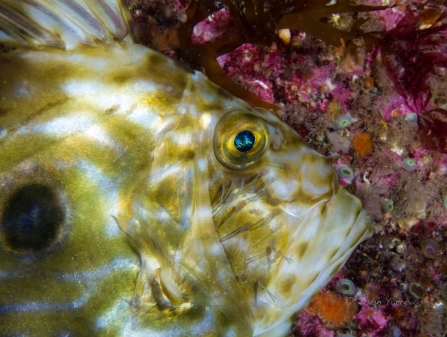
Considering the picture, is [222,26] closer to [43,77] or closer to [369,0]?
[369,0]

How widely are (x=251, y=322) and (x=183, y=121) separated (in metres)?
1.18

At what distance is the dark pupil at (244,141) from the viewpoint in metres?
1.77

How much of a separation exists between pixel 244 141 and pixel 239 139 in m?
0.03

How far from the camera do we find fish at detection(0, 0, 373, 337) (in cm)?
170

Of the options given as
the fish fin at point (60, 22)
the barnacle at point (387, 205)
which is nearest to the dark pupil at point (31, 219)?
the fish fin at point (60, 22)

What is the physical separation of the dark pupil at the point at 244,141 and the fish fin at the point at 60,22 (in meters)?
0.87

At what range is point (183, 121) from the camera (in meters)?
1.80

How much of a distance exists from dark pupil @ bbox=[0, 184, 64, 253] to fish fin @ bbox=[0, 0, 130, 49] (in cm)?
78

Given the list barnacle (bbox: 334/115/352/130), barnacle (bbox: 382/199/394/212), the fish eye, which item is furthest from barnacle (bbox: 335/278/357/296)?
the fish eye

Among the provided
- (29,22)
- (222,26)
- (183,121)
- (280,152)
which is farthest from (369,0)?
(29,22)

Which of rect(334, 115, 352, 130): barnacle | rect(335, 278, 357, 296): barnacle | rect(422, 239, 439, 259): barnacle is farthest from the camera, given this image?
rect(422, 239, 439, 259): barnacle

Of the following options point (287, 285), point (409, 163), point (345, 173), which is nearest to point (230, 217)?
point (287, 285)

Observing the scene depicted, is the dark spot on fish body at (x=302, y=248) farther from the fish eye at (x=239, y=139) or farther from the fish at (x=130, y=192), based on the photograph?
the fish eye at (x=239, y=139)

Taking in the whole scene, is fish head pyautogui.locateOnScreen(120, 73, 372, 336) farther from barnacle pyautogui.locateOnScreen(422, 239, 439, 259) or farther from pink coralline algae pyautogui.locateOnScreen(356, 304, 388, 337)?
barnacle pyautogui.locateOnScreen(422, 239, 439, 259)
